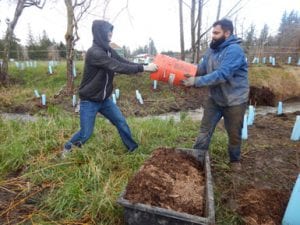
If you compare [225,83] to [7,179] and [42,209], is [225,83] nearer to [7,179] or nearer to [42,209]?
[42,209]

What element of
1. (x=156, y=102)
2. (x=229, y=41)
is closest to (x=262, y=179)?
(x=229, y=41)

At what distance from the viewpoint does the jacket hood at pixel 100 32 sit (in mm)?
3139

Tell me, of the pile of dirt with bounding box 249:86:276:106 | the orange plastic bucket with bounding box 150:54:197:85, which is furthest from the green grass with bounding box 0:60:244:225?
the pile of dirt with bounding box 249:86:276:106

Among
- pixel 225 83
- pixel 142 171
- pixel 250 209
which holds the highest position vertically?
pixel 225 83

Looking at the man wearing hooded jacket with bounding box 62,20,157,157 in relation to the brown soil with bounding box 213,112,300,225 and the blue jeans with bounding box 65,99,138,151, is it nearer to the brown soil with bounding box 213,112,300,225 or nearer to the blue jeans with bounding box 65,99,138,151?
the blue jeans with bounding box 65,99,138,151

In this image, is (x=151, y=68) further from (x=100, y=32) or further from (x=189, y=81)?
(x=100, y=32)

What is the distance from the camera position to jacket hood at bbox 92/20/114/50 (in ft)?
10.3

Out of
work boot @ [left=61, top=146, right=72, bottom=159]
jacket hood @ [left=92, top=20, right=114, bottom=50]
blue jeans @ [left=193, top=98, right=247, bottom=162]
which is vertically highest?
jacket hood @ [left=92, top=20, right=114, bottom=50]

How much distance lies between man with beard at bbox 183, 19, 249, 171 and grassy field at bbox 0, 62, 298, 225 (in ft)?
1.87

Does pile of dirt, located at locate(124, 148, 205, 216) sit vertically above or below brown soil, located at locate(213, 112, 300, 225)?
above

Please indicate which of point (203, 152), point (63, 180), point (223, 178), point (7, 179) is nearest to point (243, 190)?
point (223, 178)

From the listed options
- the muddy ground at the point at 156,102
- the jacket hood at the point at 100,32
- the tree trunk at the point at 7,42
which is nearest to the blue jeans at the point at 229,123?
the jacket hood at the point at 100,32

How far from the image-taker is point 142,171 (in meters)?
2.55

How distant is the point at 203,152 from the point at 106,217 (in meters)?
1.27
